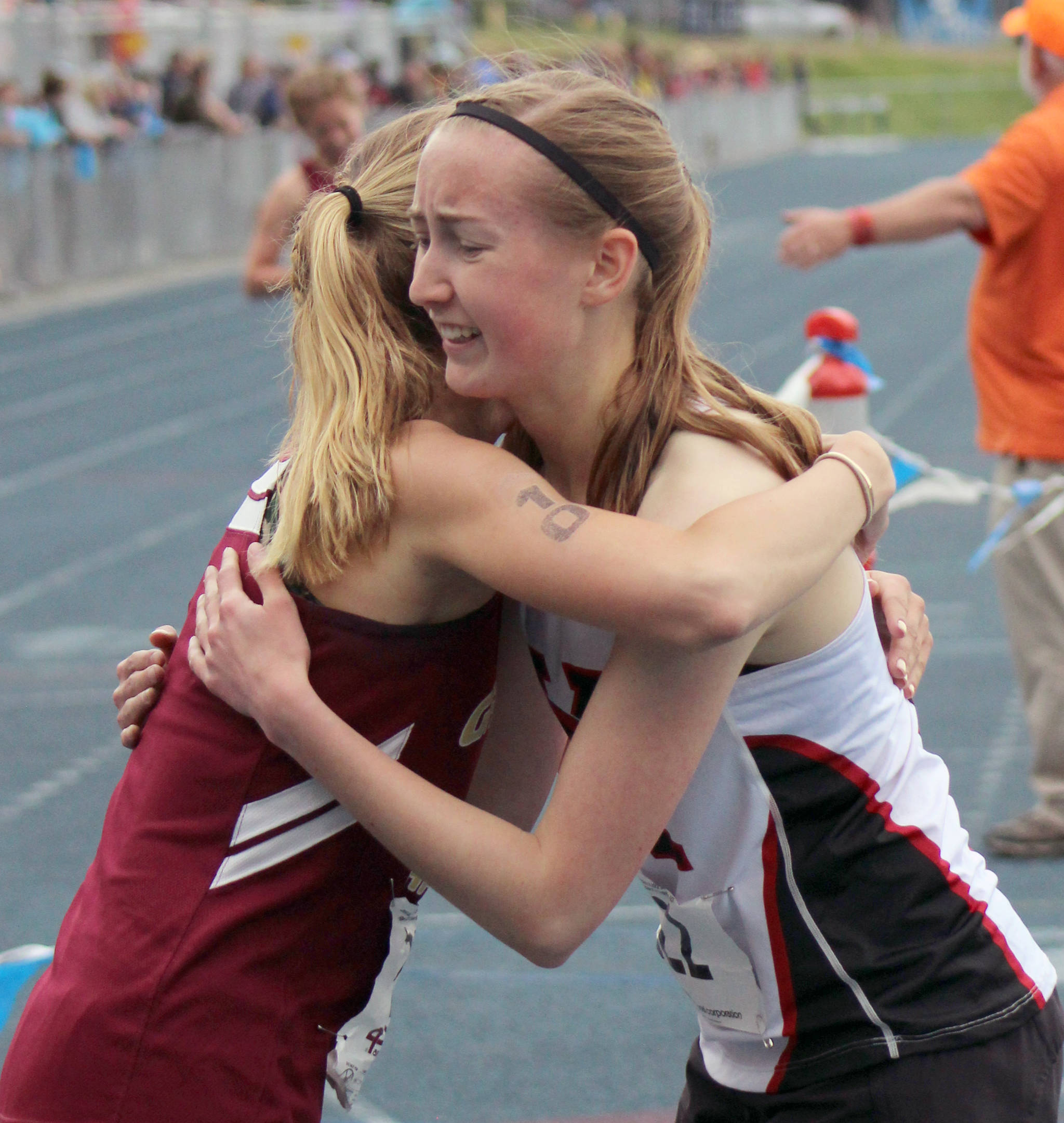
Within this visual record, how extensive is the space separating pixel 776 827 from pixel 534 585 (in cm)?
34

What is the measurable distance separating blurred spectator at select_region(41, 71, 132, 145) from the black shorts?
16.2 metres

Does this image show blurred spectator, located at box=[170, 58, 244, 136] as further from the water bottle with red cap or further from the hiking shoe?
the water bottle with red cap

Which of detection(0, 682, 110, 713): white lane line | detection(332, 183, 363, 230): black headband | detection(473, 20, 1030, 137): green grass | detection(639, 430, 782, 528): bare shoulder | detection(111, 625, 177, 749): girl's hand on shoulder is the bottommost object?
detection(473, 20, 1030, 137): green grass

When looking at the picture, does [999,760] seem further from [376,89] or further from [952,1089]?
[376,89]

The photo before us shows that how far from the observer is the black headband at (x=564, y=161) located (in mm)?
1537

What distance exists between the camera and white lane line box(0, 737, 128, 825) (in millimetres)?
4875

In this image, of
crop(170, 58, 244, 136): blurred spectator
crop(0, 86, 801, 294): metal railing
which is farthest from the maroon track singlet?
crop(170, 58, 244, 136): blurred spectator

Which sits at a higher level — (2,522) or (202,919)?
(202,919)

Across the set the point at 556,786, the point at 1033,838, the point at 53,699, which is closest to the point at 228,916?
the point at 556,786

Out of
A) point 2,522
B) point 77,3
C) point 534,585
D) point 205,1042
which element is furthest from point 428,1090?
point 77,3

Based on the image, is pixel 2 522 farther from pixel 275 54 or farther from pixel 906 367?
pixel 275 54

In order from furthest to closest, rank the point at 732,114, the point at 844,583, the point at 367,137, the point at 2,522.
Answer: the point at 732,114, the point at 2,522, the point at 367,137, the point at 844,583

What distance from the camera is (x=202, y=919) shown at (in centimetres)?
157

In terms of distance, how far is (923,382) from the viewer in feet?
39.0
